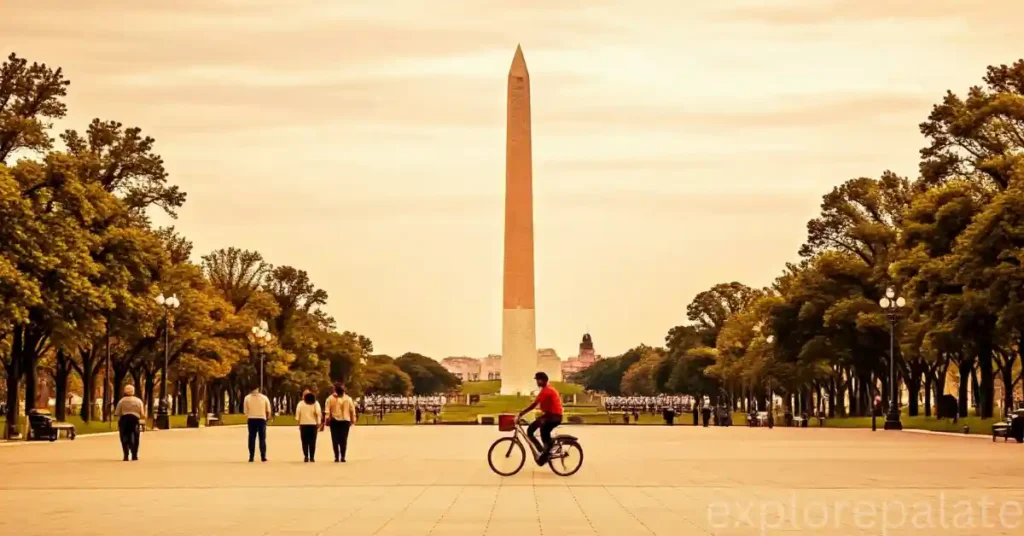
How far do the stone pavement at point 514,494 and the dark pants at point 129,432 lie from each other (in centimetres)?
60

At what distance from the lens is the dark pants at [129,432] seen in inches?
1489

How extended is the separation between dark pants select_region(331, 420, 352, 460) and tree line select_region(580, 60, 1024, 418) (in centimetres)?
2846

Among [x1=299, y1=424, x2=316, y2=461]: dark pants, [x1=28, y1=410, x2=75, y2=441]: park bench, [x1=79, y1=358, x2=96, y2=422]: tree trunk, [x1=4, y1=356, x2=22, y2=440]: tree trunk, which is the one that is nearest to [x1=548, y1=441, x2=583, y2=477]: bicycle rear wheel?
[x1=299, y1=424, x2=316, y2=461]: dark pants

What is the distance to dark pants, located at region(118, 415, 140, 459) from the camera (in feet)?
124

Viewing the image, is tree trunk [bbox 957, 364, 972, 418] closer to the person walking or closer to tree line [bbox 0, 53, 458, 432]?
tree line [bbox 0, 53, 458, 432]

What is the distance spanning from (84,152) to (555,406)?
152 feet

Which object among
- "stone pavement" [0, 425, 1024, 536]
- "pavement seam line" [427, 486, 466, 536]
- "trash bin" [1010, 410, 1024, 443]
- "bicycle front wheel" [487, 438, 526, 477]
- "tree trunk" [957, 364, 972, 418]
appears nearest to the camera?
"pavement seam line" [427, 486, 466, 536]

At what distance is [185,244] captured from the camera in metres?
98.4

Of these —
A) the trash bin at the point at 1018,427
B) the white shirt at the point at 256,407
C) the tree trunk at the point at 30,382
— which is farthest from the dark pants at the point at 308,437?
the tree trunk at the point at 30,382

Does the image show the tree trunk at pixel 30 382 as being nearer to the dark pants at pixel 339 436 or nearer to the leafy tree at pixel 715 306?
the dark pants at pixel 339 436

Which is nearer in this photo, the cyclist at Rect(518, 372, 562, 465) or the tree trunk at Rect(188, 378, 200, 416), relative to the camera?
the cyclist at Rect(518, 372, 562, 465)

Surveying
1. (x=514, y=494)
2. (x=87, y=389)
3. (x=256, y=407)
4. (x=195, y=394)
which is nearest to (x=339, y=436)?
(x=256, y=407)

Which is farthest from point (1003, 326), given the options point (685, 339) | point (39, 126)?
point (685, 339)

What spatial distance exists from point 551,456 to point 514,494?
4.86m
